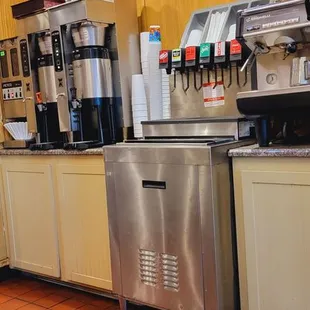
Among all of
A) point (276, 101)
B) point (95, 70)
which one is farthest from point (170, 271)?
point (95, 70)

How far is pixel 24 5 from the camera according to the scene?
116 inches

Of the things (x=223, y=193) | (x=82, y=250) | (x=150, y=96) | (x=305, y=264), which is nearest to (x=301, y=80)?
(x=223, y=193)

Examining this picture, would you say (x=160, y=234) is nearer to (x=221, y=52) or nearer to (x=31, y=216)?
(x=221, y=52)

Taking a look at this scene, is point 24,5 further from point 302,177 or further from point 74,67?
point 302,177

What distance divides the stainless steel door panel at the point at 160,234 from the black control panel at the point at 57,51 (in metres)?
0.86

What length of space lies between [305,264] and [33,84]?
78.8 inches

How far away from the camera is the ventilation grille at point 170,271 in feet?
6.89

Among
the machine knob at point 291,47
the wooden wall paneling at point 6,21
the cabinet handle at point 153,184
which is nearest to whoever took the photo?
the machine knob at point 291,47

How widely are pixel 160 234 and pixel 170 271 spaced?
0.17 meters

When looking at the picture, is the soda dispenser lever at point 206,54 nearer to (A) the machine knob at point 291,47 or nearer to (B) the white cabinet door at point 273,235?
(A) the machine knob at point 291,47

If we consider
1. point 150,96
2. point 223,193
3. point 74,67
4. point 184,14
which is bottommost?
point 223,193

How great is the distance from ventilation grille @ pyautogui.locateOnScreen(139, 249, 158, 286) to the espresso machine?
73cm

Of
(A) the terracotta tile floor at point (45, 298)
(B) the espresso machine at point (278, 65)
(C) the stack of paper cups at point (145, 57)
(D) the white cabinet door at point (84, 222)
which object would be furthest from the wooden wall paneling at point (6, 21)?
(B) the espresso machine at point (278, 65)

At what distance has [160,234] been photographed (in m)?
2.13
